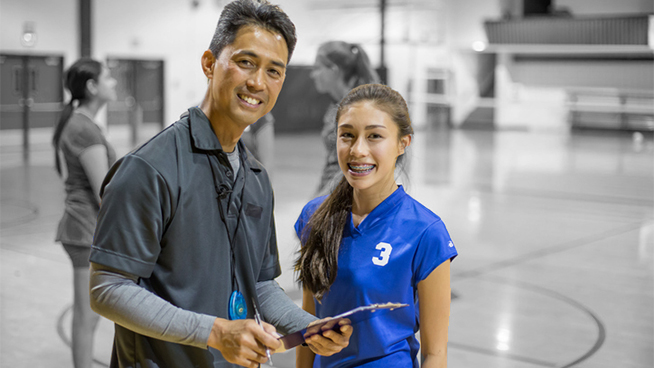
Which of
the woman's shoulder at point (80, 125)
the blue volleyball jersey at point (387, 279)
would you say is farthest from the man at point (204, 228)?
the woman's shoulder at point (80, 125)

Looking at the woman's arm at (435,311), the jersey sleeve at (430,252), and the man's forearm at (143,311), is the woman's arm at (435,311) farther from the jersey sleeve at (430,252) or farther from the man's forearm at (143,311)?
the man's forearm at (143,311)

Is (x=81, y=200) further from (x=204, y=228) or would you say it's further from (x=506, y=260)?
(x=506, y=260)

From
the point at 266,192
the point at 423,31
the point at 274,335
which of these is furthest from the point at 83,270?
the point at 423,31

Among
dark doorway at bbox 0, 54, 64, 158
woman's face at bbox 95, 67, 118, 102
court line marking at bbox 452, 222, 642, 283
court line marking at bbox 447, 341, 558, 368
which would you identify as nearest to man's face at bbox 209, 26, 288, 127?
woman's face at bbox 95, 67, 118, 102

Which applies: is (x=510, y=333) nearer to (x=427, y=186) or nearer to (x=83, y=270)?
(x=83, y=270)

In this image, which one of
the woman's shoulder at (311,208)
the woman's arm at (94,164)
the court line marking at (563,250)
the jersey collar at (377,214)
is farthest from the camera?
the court line marking at (563,250)

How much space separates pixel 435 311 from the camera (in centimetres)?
186

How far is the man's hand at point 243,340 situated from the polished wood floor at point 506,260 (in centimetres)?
105

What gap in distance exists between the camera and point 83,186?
3.34 metres

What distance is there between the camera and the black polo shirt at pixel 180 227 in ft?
4.42

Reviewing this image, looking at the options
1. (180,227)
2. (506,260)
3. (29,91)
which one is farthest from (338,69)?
(29,91)

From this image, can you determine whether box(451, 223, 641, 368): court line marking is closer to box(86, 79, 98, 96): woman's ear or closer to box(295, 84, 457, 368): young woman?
box(295, 84, 457, 368): young woman

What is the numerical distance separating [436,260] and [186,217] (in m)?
0.75

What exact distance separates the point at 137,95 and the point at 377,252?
59.2 feet
